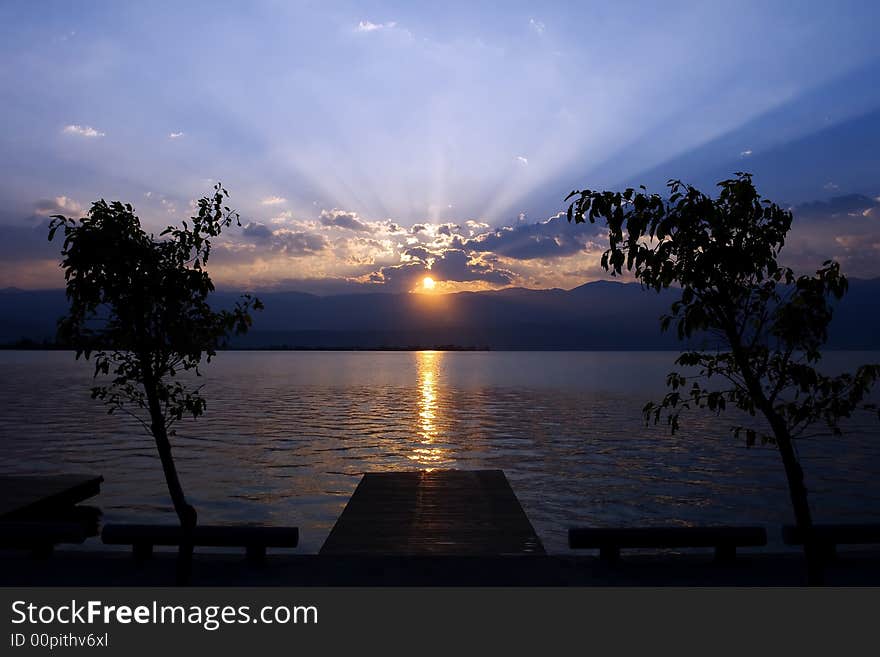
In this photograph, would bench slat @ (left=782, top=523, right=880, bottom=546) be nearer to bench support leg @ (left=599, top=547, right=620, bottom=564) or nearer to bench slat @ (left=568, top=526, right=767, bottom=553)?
bench slat @ (left=568, top=526, right=767, bottom=553)

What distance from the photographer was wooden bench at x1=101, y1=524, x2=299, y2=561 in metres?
10.8

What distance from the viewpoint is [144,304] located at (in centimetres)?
893

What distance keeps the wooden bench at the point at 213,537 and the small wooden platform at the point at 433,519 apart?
5.24 ft

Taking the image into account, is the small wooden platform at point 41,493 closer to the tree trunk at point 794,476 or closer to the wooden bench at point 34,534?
the wooden bench at point 34,534

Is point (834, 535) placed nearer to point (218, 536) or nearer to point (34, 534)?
point (218, 536)

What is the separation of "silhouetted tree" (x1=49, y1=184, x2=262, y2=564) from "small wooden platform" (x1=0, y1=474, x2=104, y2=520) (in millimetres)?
10000

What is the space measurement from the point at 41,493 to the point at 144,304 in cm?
1302

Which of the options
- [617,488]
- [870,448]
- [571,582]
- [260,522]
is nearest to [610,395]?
[870,448]

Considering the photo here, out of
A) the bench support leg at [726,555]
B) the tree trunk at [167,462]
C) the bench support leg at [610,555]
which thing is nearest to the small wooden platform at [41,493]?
the tree trunk at [167,462]

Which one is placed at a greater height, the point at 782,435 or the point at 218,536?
the point at 782,435

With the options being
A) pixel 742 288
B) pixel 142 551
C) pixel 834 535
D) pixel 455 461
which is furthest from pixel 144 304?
pixel 455 461

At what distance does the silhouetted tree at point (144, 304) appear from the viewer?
846 centimetres

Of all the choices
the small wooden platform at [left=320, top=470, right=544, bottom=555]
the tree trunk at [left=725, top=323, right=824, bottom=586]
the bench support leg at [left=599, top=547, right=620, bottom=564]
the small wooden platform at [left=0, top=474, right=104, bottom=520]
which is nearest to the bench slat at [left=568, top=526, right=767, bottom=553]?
the bench support leg at [left=599, top=547, right=620, bottom=564]
